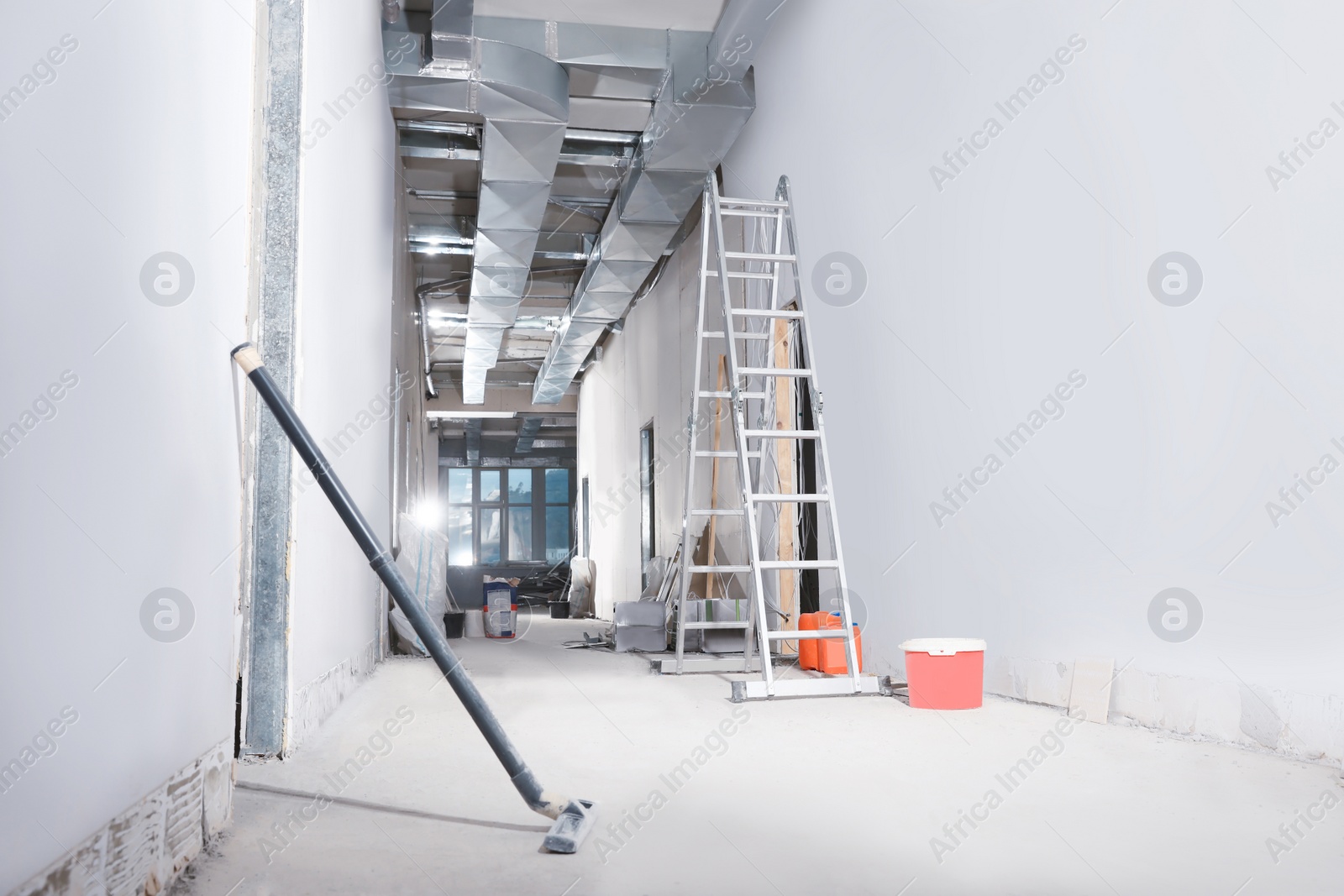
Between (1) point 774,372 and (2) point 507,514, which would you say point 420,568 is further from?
(2) point 507,514

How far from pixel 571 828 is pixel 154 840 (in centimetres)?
64

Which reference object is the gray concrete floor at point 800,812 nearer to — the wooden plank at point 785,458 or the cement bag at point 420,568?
the wooden plank at point 785,458

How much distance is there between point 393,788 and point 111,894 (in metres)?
0.86

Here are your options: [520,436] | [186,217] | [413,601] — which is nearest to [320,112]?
[186,217]

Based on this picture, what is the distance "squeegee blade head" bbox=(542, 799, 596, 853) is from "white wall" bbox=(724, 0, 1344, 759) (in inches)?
61.9

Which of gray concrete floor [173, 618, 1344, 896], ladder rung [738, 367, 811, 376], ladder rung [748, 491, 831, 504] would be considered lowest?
gray concrete floor [173, 618, 1344, 896]

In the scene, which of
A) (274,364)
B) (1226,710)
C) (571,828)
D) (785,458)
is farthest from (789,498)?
(571,828)

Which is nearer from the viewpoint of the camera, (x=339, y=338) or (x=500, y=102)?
(x=339, y=338)

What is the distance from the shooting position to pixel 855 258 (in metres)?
4.05

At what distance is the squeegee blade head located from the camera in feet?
5.14

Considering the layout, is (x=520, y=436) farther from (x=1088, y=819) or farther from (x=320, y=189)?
(x=1088, y=819)

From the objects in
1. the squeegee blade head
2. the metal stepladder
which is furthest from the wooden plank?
the squeegee blade head

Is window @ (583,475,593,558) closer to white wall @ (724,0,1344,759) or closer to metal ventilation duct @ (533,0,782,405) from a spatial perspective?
metal ventilation duct @ (533,0,782,405)

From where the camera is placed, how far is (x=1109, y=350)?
259 centimetres
